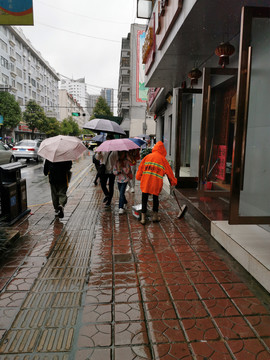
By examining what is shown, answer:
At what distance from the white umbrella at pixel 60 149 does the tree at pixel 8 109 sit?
3161 cm

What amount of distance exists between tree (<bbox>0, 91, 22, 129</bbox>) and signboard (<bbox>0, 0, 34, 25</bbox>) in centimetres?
3076

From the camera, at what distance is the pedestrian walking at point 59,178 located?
555 centimetres

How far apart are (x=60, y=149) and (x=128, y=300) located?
316 centimetres

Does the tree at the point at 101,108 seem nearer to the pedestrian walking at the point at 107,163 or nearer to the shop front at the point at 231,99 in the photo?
the shop front at the point at 231,99

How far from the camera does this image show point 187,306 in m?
2.76

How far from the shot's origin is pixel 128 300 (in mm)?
2871

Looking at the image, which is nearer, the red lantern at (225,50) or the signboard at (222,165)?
the red lantern at (225,50)

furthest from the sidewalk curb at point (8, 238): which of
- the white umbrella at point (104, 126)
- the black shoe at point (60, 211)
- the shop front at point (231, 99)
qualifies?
the white umbrella at point (104, 126)

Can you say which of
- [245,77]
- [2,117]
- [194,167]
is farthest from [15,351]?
[2,117]

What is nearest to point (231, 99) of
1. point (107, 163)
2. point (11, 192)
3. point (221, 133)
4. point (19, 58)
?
point (221, 133)

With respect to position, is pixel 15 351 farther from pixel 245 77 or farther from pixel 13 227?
pixel 245 77

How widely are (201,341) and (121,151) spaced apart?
4.39 metres

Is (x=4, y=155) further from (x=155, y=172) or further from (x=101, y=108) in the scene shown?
(x=101, y=108)

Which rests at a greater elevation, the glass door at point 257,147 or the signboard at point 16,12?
the signboard at point 16,12
